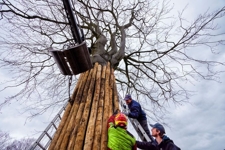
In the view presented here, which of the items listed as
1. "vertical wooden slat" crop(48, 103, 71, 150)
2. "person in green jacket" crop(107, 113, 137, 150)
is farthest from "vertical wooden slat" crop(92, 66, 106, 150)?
"vertical wooden slat" crop(48, 103, 71, 150)

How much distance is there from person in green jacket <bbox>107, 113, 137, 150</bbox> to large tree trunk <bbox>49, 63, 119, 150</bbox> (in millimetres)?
146

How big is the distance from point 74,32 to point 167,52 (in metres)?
5.80

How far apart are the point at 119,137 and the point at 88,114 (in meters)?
0.96

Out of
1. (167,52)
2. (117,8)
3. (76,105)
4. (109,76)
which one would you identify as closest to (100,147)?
(76,105)

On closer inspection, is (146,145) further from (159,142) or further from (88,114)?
(88,114)

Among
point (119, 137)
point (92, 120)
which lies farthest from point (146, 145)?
point (92, 120)

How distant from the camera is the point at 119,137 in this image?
2805 mm

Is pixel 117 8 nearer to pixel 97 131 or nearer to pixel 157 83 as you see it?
pixel 157 83

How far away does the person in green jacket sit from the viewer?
8.96 ft

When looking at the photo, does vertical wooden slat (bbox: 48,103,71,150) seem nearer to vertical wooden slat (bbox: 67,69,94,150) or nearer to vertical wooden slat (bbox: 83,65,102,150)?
vertical wooden slat (bbox: 67,69,94,150)

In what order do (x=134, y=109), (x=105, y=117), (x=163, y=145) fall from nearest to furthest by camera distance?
(x=163, y=145)
(x=105, y=117)
(x=134, y=109)

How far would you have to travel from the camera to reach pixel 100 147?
281cm

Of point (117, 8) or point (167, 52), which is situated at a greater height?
point (117, 8)

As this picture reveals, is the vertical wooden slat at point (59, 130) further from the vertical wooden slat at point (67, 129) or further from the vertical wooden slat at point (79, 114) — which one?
the vertical wooden slat at point (79, 114)
